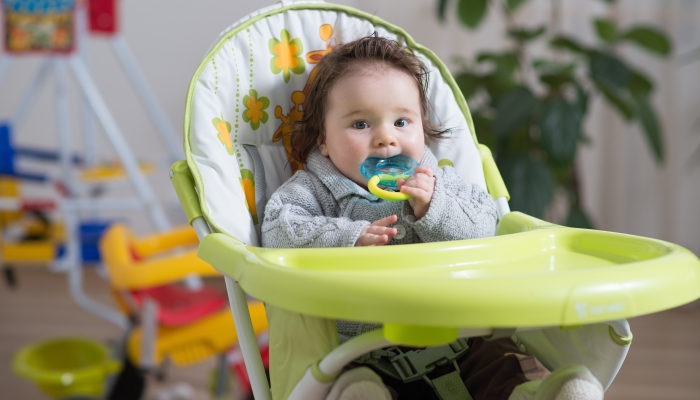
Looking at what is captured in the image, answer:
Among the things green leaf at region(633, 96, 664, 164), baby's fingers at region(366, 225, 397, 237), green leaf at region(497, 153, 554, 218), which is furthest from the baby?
green leaf at region(633, 96, 664, 164)

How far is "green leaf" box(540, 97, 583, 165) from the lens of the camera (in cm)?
220

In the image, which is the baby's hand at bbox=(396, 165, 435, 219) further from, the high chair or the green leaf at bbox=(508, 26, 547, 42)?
the green leaf at bbox=(508, 26, 547, 42)

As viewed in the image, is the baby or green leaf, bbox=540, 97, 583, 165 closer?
the baby

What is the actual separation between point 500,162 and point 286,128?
1.31 meters

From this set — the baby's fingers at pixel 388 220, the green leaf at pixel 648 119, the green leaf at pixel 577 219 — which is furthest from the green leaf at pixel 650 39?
the baby's fingers at pixel 388 220

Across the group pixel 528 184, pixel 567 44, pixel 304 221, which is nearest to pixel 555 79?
pixel 567 44

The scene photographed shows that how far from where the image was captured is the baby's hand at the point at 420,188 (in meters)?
0.91

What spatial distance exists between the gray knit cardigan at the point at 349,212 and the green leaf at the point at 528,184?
1130 mm

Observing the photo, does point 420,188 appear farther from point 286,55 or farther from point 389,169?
point 286,55

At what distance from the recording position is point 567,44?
2.45 m

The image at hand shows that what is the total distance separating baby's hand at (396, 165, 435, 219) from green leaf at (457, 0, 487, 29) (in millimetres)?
1644

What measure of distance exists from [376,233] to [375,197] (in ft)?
0.50

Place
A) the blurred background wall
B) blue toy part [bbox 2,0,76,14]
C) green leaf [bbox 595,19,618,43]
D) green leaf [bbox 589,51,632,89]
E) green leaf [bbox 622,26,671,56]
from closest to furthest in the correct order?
blue toy part [bbox 2,0,76,14] → green leaf [bbox 589,51,632,89] → green leaf [bbox 622,26,671,56] → green leaf [bbox 595,19,618,43] → the blurred background wall

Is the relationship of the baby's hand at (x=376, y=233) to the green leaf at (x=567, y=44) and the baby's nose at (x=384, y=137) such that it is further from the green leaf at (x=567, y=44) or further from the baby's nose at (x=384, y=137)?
the green leaf at (x=567, y=44)
